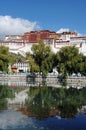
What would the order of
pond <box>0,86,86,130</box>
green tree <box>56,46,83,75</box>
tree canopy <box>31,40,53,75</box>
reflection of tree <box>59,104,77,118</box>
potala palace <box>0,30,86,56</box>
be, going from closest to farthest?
pond <box>0,86,86,130</box>, reflection of tree <box>59,104,77,118</box>, green tree <box>56,46,83,75</box>, tree canopy <box>31,40,53,75</box>, potala palace <box>0,30,86,56</box>

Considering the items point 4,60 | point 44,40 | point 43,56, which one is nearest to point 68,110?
point 43,56

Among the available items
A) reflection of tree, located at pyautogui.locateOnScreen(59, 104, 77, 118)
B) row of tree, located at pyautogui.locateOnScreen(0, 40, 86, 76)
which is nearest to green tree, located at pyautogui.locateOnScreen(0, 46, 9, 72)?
row of tree, located at pyautogui.locateOnScreen(0, 40, 86, 76)

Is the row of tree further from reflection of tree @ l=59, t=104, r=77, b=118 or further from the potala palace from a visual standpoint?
the potala palace

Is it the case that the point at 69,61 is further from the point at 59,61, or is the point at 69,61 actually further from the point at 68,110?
the point at 68,110

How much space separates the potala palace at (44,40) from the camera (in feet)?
267

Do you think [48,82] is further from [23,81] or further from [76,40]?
[76,40]

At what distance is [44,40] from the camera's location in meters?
84.4

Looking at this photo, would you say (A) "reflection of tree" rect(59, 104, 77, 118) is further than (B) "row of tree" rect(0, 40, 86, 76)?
No

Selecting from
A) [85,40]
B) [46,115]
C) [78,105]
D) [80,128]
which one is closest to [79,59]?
[78,105]

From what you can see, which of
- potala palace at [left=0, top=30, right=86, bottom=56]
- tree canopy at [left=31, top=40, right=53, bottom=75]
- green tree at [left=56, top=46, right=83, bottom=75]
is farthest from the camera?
potala palace at [left=0, top=30, right=86, bottom=56]

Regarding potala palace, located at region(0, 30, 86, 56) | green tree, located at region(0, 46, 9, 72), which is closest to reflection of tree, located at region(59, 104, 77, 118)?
A: green tree, located at region(0, 46, 9, 72)

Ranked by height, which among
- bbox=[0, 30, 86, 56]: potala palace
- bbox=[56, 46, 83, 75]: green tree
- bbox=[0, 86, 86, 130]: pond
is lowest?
bbox=[0, 86, 86, 130]: pond

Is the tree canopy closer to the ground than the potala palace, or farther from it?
closer to the ground

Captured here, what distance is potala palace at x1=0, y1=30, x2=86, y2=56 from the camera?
81.4m
